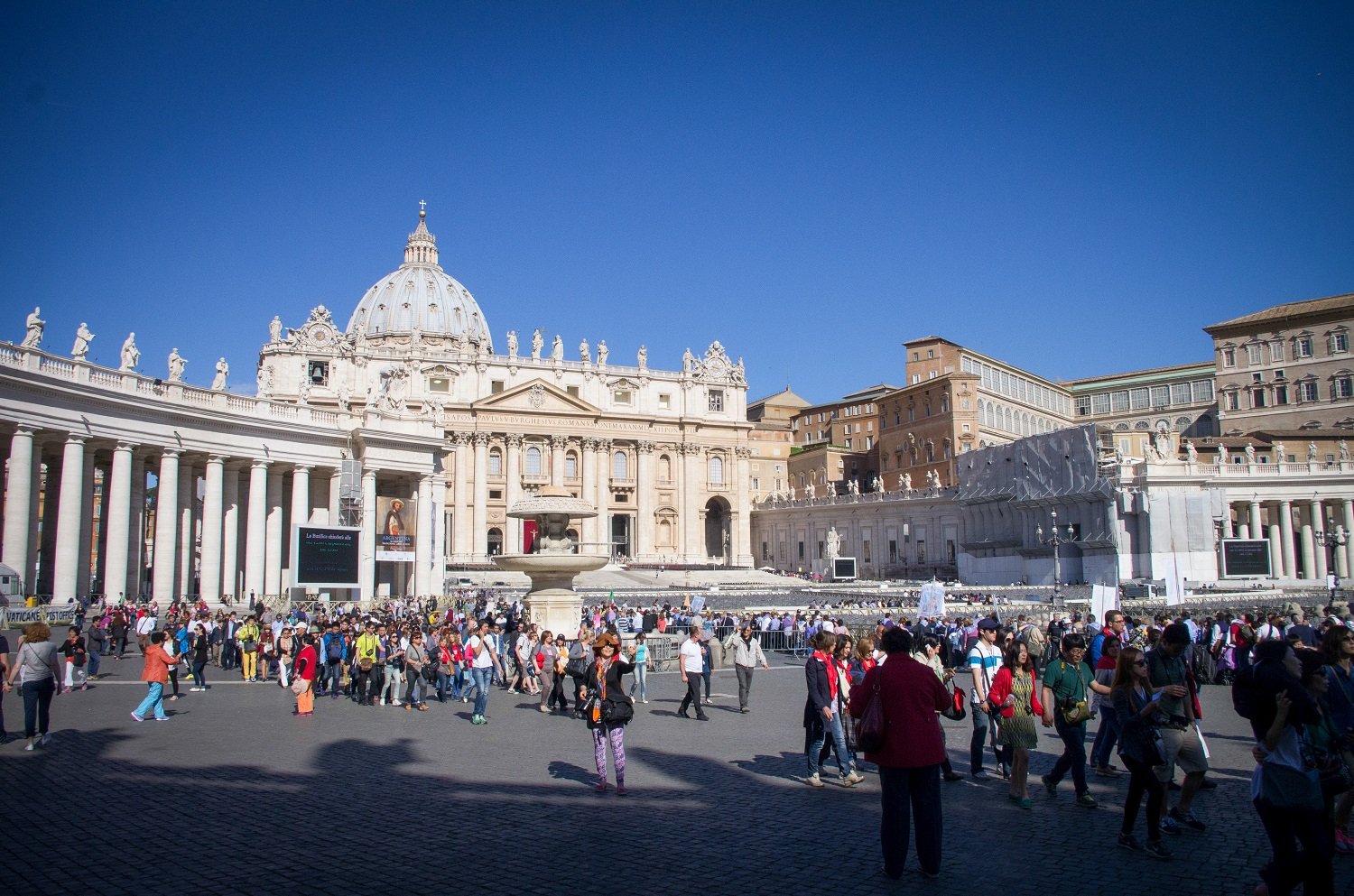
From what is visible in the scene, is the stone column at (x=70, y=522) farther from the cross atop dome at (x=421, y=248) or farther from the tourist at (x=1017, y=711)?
the cross atop dome at (x=421, y=248)

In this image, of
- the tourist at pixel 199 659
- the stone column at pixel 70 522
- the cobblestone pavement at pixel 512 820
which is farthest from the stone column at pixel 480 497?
the cobblestone pavement at pixel 512 820

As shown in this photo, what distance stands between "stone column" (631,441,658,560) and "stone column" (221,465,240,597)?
42.2 m

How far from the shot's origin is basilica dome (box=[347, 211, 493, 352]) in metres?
101

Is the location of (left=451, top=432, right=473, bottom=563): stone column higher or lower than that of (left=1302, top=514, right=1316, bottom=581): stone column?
higher

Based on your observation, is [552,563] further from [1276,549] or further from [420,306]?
[420,306]

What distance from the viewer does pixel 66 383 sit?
1125 inches

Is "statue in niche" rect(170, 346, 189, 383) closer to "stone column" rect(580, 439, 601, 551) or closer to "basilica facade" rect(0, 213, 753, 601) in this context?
"basilica facade" rect(0, 213, 753, 601)

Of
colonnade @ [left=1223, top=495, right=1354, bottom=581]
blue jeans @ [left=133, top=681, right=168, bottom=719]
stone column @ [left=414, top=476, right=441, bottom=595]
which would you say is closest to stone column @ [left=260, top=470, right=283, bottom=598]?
stone column @ [left=414, top=476, right=441, bottom=595]

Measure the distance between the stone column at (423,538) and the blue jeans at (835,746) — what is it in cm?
3059

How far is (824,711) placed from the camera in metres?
9.43

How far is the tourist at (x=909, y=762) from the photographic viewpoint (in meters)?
6.46

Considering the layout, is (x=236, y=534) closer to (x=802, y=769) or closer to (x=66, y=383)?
(x=66, y=383)

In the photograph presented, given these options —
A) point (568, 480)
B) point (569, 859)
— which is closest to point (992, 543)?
point (568, 480)

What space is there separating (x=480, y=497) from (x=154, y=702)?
193ft
